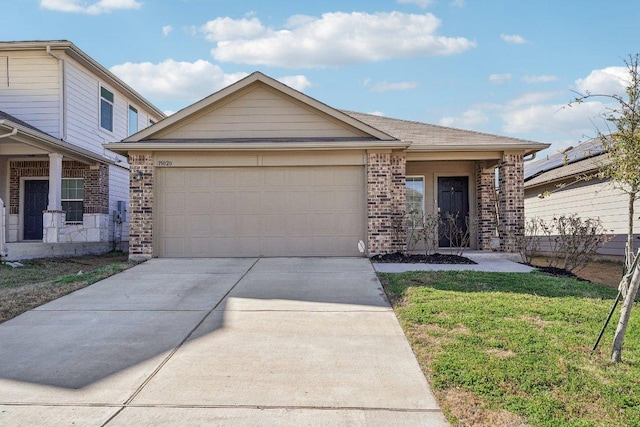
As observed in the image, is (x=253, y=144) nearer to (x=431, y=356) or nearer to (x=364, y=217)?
(x=364, y=217)

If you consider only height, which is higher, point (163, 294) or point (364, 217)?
point (364, 217)

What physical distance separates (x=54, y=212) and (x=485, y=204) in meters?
11.8

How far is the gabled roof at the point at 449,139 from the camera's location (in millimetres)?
11469

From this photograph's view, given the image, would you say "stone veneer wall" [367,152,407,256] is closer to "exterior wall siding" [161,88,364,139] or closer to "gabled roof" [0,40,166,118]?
"exterior wall siding" [161,88,364,139]

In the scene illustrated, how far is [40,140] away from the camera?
40.2 ft

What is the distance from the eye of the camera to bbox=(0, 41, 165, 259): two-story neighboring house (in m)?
13.2

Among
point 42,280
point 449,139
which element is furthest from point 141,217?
point 449,139

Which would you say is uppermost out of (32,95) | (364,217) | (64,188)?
(32,95)

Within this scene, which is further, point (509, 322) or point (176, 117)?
point (176, 117)

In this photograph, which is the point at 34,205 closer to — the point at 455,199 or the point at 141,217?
the point at 141,217

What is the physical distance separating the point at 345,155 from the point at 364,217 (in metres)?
1.55

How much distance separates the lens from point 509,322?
5508 millimetres

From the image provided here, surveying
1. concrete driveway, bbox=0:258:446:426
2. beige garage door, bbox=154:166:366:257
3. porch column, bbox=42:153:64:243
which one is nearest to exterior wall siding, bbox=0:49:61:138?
porch column, bbox=42:153:64:243

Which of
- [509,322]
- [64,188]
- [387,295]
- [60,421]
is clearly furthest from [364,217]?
[64,188]
